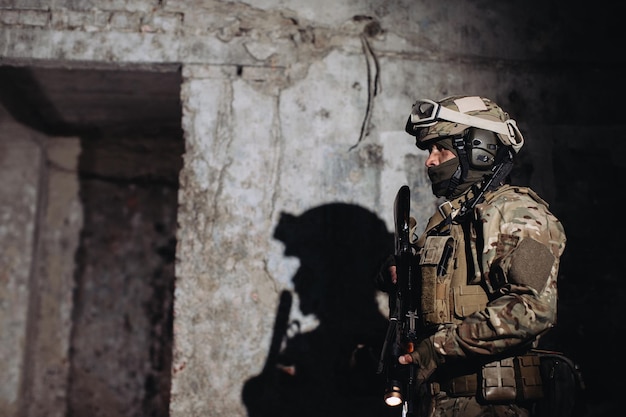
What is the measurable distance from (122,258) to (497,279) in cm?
388

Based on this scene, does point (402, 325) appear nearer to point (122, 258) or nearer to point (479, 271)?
point (479, 271)

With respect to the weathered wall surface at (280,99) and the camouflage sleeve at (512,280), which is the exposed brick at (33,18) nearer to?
the weathered wall surface at (280,99)

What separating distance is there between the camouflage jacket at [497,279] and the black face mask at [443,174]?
6.7 inches

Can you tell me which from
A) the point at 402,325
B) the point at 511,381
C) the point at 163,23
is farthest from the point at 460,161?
the point at 163,23

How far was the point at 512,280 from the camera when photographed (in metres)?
1.98

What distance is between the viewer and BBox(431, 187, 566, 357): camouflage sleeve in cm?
193

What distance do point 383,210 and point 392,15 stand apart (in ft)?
3.72

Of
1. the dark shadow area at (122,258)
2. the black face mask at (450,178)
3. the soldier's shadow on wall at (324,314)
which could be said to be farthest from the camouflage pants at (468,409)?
the dark shadow area at (122,258)

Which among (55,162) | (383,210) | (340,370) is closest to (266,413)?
(340,370)

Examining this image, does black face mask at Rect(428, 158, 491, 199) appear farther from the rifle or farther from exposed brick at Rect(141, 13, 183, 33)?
exposed brick at Rect(141, 13, 183, 33)

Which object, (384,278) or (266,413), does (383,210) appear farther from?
(266,413)

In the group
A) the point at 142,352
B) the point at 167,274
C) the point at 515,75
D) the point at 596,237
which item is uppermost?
the point at 515,75

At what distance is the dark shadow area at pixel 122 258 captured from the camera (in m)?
5.02

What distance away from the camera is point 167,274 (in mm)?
5172
